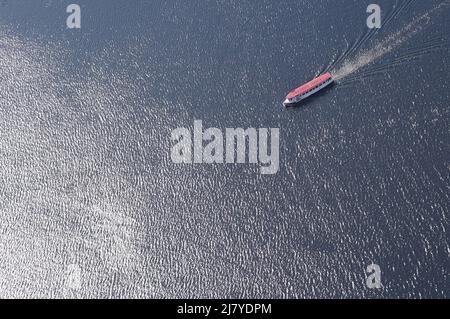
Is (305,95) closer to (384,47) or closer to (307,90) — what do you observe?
(307,90)

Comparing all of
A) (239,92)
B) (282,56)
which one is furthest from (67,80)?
(282,56)

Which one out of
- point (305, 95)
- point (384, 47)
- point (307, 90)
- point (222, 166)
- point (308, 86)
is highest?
point (384, 47)

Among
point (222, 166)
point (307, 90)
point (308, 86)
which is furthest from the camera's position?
point (308, 86)

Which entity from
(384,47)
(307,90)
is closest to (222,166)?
(307,90)

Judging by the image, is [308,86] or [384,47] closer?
[308,86]

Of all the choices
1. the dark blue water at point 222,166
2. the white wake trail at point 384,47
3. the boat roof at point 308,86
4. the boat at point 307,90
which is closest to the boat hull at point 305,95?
the boat at point 307,90

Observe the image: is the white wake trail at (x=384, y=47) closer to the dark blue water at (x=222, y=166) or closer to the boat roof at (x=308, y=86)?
the dark blue water at (x=222, y=166)
